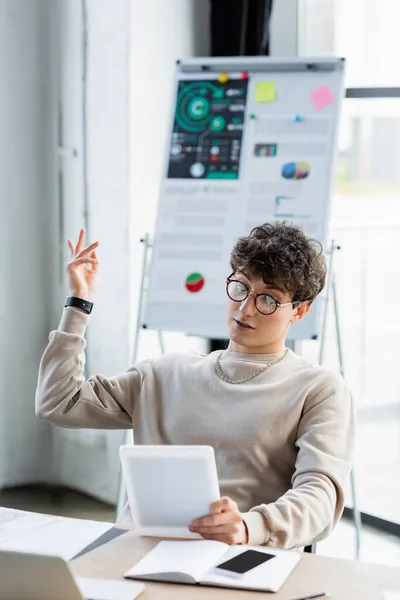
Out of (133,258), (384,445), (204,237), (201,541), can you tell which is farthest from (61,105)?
(201,541)

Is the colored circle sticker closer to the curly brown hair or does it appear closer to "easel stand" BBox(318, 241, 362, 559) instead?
"easel stand" BBox(318, 241, 362, 559)

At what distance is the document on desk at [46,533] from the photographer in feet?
5.06

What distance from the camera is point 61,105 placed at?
12.8 ft

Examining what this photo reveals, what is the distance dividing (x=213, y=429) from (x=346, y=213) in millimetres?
2129

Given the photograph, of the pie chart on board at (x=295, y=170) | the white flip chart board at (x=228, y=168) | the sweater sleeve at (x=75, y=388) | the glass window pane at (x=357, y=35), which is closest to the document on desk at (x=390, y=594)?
the sweater sleeve at (x=75, y=388)

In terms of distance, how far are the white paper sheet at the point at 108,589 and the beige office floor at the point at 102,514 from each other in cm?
202

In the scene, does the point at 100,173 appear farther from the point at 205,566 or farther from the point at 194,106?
the point at 205,566

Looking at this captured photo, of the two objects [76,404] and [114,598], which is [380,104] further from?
[114,598]

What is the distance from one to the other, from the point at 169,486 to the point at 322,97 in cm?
186

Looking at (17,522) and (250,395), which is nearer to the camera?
(17,522)

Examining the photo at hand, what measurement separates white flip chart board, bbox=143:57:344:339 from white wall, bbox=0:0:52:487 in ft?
2.85

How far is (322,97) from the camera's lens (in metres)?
3.11

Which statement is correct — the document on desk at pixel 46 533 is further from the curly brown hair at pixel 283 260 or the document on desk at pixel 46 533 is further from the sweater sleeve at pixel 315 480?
the curly brown hair at pixel 283 260

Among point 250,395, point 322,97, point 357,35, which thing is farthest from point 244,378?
point 357,35
